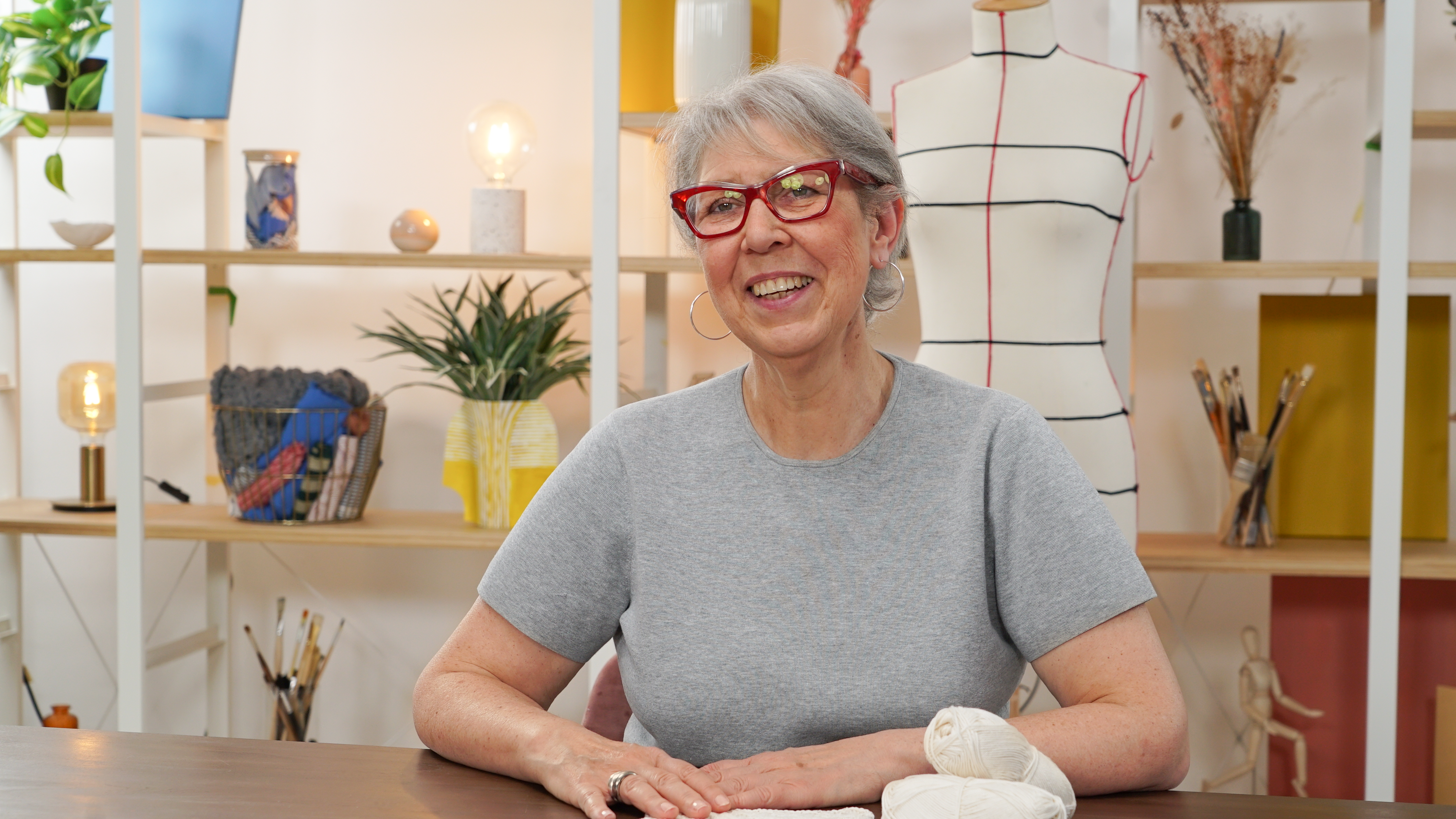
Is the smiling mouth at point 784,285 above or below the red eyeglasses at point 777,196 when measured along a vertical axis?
below

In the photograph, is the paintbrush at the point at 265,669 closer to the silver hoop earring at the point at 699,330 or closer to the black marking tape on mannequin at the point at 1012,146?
the silver hoop earring at the point at 699,330

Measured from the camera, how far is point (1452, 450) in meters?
2.48

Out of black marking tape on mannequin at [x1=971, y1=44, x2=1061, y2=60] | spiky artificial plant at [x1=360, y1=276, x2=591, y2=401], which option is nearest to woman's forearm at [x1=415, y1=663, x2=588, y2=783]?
black marking tape on mannequin at [x1=971, y1=44, x2=1061, y2=60]

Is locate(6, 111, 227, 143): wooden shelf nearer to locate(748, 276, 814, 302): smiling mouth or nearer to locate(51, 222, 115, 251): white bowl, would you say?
locate(51, 222, 115, 251): white bowl

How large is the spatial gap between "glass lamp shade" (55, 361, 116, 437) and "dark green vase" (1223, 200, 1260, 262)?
7.31 ft

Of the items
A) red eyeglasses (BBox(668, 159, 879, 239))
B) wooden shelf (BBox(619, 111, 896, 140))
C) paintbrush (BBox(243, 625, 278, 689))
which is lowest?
paintbrush (BBox(243, 625, 278, 689))

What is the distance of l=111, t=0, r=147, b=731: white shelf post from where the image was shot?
7.48 feet

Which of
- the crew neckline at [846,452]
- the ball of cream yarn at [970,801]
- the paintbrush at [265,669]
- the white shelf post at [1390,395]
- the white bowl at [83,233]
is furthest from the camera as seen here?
the paintbrush at [265,669]

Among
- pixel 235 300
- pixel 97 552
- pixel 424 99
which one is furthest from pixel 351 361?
pixel 97 552

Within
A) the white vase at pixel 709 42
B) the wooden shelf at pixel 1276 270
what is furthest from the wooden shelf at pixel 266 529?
the wooden shelf at pixel 1276 270

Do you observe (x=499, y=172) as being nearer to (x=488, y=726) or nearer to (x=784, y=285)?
(x=784, y=285)

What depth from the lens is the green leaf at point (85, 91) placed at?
2.43m

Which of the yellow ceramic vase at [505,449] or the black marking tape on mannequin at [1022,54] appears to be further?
the yellow ceramic vase at [505,449]

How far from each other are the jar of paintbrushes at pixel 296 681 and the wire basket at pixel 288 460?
1.08 feet
